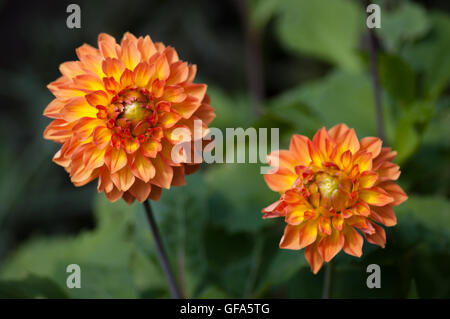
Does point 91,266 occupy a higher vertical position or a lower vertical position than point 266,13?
lower

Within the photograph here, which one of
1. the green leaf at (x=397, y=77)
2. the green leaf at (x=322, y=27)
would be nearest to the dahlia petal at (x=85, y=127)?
the green leaf at (x=397, y=77)

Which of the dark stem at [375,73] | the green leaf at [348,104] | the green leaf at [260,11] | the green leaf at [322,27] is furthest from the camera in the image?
the green leaf at [260,11]

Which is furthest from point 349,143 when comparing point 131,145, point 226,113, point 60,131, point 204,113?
point 226,113

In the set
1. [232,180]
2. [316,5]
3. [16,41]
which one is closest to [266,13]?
[316,5]

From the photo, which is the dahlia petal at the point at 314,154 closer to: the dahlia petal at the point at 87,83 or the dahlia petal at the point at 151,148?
the dahlia petal at the point at 151,148

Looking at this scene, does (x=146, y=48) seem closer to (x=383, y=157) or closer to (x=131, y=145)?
(x=131, y=145)

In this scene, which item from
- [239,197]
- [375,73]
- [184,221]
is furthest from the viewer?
[239,197]
